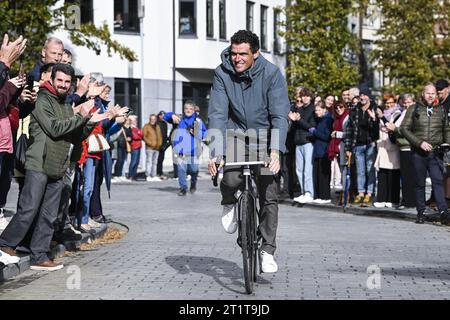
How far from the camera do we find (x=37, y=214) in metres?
11.1

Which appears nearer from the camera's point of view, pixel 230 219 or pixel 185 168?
pixel 230 219

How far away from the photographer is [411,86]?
5144 cm

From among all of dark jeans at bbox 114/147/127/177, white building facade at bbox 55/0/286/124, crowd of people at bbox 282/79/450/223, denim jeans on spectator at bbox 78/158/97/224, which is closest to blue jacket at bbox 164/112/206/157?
crowd of people at bbox 282/79/450/223

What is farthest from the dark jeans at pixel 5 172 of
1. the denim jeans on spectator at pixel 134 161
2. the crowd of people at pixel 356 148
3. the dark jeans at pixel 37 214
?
the denim jeans on spectator at pixel 134 161

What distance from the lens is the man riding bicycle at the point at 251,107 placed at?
31.4 feet

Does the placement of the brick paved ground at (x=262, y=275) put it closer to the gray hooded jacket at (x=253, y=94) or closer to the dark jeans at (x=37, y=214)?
the dark jeans at (x=37, y=214)

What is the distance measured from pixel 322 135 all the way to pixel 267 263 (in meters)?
11.6

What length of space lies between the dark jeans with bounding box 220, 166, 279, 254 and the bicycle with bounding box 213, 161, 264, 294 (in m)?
0.12

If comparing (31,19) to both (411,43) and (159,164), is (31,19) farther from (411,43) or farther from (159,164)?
(411,43)

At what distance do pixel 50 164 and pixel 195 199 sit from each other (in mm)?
12271

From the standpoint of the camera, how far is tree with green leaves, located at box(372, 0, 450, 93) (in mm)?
51312

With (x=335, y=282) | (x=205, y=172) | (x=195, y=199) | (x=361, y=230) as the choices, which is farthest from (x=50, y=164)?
(x=205, y=172)

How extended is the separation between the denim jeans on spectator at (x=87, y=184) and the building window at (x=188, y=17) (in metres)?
34.8

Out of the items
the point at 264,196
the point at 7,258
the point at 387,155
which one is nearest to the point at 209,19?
the point at 387,155
